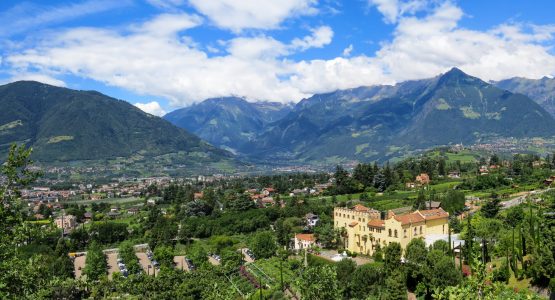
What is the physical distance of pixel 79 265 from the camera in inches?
2643

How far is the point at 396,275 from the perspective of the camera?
38.3 metres

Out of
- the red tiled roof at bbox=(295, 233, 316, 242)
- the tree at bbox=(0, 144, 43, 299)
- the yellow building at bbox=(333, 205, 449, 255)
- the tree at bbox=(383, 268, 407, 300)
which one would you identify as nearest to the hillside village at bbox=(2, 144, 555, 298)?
the yellow building at bbox=(333, 205, 449, 255)

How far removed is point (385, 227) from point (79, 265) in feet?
141

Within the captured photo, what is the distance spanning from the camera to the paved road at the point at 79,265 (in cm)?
6233

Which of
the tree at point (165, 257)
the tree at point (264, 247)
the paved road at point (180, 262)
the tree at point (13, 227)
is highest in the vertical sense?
the tree at point (13, 227)

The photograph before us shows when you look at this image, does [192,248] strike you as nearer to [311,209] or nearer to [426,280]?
[311,209]

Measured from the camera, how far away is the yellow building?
1975 inches

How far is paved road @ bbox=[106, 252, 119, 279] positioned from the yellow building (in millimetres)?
30647

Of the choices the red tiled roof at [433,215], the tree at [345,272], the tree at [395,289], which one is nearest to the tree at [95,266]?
the tree at [345,272]

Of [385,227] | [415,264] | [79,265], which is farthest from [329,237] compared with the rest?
[79,265]

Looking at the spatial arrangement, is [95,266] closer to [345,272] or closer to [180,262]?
[180,262]

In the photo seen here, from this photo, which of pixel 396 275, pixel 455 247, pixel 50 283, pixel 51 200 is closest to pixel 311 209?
pixel 455 247

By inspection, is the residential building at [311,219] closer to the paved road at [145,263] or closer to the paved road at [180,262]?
the paved road at [180,262]

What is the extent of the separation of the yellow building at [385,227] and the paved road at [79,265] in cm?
3417
